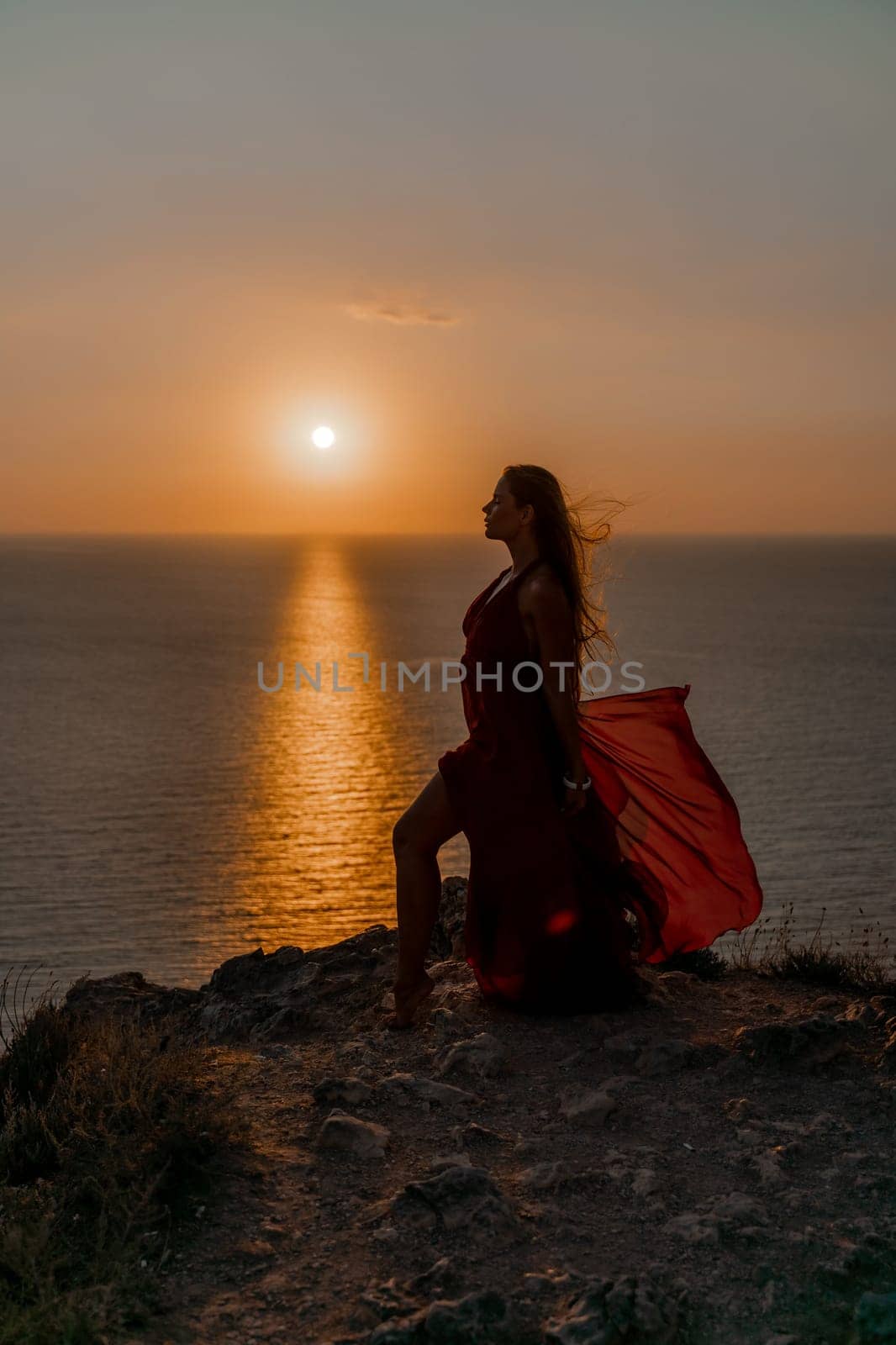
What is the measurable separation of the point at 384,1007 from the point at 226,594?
143m

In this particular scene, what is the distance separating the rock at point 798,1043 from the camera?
15.5 feet

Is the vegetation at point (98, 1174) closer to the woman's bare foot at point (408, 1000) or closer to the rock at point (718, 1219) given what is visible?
the woman's bare foot at point (408, 1000)

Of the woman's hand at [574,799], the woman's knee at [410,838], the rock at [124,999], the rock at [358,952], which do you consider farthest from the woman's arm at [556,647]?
the rock at [124,999]

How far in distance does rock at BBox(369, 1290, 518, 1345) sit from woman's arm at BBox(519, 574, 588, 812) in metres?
2.39

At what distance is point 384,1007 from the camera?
18.4 ft

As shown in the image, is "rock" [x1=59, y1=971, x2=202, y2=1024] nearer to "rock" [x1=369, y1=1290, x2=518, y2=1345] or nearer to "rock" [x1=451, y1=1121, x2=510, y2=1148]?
"rock" [x1=451, y1=1121, x2=510, y2=1148]

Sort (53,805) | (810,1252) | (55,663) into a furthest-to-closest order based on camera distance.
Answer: (55,663) < (53,805) < (810,1252)

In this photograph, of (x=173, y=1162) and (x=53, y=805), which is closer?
(x=173, y=1162)

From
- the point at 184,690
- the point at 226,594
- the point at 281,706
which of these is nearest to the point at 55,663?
the point at 184,690

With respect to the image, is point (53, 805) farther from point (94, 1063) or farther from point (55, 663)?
point (55, 663)

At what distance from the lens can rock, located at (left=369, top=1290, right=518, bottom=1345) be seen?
3.07 metres

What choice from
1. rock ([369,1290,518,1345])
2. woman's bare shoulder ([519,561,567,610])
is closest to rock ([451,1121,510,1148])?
rock ([369,1290,518,1345])

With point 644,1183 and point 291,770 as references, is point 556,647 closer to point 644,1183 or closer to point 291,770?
point 644,1183

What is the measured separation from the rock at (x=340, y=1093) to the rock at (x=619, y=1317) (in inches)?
57.4
